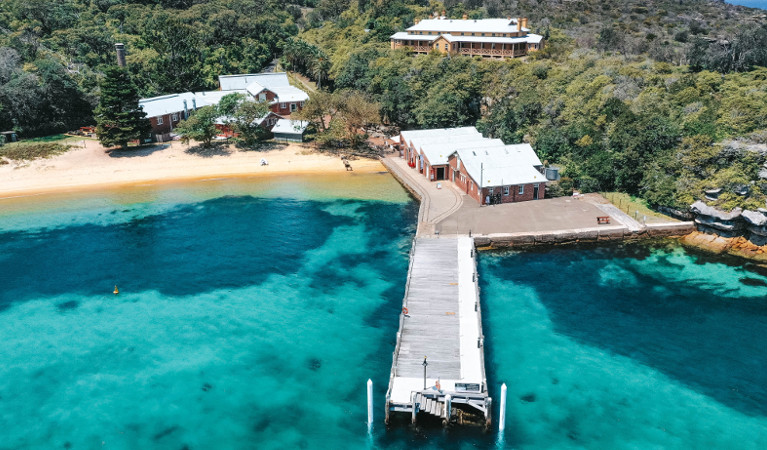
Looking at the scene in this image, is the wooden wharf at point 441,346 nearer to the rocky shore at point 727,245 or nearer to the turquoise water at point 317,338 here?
the turquoise water at point 317,338

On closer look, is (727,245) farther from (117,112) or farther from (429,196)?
(117,112)

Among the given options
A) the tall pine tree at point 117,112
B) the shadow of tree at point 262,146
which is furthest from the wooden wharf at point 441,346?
the tall pine tree at point 117,112

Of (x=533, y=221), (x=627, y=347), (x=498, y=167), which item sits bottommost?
(x=627, y=347)

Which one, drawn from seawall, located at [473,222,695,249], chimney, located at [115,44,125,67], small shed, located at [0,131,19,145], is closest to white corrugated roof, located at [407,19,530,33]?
chimney, located at [115,44,125,67]

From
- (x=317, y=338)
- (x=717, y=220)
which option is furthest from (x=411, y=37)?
(x=317, y=338)

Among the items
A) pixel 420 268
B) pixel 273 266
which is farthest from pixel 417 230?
pixel 273 266

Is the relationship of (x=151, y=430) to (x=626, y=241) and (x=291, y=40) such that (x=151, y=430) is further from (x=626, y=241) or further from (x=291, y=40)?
(x=291, y=40)

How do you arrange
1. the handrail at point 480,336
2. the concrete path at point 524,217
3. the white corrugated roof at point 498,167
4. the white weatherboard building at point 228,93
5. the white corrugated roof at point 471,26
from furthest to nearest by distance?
1. the white corrugated roof at point 471,26
2. the white weatherboard building at point 228,93
3. the white corrugated roof at point 498,167
4. the concrete path at point 524,217
5. the handrail at point 480,336

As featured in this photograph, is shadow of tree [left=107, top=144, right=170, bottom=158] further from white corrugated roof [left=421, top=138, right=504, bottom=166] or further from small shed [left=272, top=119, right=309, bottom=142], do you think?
white corrugated roof [left=421, top=138, right=504, bottom=166]
